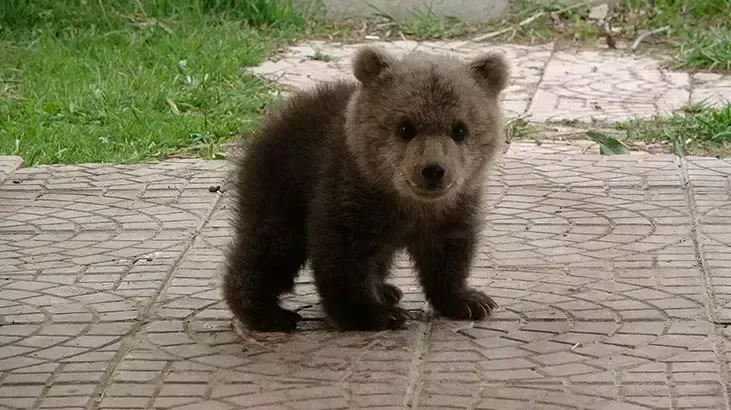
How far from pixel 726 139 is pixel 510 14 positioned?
3.95 m

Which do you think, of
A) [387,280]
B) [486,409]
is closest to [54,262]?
[387,280]

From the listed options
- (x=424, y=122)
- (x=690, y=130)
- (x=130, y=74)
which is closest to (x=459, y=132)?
(x=424, y=122)

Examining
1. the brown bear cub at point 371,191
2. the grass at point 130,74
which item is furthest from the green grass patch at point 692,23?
the brown bear cub at point 371,191

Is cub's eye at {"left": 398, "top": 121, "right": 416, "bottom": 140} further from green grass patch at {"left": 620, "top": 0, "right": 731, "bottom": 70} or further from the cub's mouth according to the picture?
green grass patch at {"left": 620, "top": 0, "right": 731, "bottom": 70}

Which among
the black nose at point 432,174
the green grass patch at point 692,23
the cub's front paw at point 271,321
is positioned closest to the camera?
the black nose at point 432,174

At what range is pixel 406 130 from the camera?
522 cm

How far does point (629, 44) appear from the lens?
11109 millimetres

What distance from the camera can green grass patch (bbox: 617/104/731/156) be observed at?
320 inches

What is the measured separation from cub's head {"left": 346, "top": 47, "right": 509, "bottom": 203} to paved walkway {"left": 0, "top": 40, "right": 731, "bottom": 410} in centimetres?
67

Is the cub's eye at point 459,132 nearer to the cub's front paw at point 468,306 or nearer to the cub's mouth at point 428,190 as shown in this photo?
the cub's mouth at point 428,190

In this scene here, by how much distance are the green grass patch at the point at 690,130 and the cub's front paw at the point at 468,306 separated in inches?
114

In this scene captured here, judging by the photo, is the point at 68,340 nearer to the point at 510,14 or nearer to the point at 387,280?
the point at 387,280

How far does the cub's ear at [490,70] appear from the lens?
549cm

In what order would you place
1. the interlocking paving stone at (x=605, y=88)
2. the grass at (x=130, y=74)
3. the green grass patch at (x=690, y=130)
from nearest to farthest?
the green grass patch at (x=690, y=130) < the grass at (x=130, y=74) < the interlocking paving stone at (x=605, y=88)
